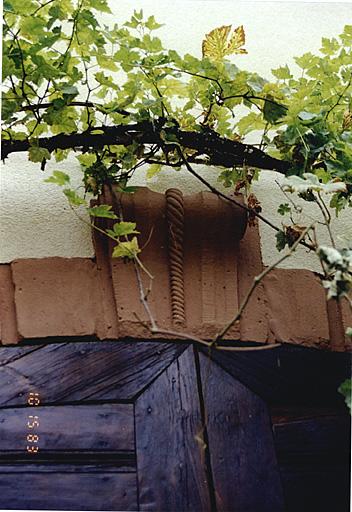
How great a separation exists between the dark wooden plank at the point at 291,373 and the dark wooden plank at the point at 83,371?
0.62 ft

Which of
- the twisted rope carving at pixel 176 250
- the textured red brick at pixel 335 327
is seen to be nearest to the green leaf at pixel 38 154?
the twisted rope carving at pixel 176 250

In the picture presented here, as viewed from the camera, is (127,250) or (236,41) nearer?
(127,250)

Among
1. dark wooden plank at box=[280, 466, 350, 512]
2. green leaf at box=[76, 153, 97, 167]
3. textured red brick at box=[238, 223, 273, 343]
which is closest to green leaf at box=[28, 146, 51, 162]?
green leaf at box=[76, 153, 97, 167]

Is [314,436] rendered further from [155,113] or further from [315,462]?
[155,113]

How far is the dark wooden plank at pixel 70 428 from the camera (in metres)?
1.80

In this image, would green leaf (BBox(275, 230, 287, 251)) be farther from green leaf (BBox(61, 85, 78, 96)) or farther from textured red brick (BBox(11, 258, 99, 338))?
green leaf (BBox(61, 85, 78, 96))

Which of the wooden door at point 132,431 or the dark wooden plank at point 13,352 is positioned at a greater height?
the dark wooden plank at point 13,352

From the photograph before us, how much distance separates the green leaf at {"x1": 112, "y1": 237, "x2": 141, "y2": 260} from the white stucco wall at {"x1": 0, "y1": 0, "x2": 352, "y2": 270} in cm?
22

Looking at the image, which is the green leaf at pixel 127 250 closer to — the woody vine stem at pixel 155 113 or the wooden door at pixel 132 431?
the woody vine stem at pixel 155 113

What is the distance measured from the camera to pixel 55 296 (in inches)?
77.1

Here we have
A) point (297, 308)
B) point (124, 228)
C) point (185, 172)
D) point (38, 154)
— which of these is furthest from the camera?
point (185, 172)

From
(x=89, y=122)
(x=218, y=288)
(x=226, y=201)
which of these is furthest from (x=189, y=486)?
(x=89, y=122)

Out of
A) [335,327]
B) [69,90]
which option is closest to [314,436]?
[335,327]

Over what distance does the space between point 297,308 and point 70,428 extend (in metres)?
0.69
